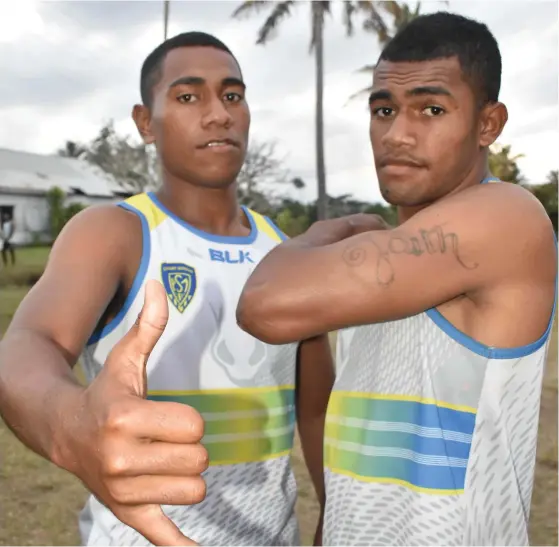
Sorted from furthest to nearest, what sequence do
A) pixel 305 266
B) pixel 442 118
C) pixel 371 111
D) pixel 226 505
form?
pixel 226 505, pixel 371 111, pixel 442 118, pixel 305 266

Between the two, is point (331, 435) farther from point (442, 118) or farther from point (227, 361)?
point (442, 118)

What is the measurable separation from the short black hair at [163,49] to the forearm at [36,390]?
1149 millimetres

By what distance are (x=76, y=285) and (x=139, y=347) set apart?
733mm

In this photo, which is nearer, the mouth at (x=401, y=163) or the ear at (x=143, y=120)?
the mouth at (x=401, y=163)

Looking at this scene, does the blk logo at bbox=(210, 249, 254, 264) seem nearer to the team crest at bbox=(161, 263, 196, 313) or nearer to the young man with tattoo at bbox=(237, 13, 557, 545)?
the team crest at bbox=(161, 263, 196, 313)

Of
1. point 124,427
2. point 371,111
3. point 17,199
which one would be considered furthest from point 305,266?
point 17,199

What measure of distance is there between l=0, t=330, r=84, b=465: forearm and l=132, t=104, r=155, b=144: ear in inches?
41.8

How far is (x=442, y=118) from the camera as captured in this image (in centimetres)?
160

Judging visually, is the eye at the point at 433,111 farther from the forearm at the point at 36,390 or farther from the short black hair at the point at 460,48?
the forearm at the point at 36,390

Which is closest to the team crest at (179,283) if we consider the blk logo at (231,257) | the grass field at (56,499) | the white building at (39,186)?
the blk logo at (231,257)

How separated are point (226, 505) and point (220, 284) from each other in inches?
28.0

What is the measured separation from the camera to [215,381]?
1.96 metres

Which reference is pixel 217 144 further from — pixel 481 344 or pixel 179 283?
pixel 481 344

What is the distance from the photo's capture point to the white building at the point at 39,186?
71.4 ft
